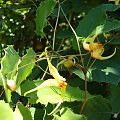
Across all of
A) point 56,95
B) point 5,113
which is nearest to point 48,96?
point 56,95

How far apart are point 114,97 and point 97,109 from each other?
56mm

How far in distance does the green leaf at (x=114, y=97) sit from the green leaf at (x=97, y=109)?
0.05ft

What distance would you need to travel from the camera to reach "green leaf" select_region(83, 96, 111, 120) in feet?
2.71

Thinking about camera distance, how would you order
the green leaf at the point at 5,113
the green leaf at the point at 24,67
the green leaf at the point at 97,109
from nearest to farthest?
the green leaf at the point at 5,113, the green leaf at the point at 24,67, the green leaf at the point at 97,109

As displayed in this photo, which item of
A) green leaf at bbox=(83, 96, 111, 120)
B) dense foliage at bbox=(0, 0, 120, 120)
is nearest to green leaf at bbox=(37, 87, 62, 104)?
dense foliage at bbox=(0, 0, 120, 120)

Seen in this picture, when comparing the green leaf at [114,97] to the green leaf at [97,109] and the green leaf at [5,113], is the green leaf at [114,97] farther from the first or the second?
the green leaf at [5,113]

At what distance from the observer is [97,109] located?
33.5 inches

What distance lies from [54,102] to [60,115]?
0.03 m

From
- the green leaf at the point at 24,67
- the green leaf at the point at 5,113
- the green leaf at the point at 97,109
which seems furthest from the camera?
the green leaf at the point at 97,109

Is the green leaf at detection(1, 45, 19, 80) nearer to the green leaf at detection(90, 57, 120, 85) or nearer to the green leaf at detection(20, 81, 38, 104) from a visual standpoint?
the green leaf at detection(20, 81, 38, 104)

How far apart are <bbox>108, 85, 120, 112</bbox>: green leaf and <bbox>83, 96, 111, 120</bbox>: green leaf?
0.6 inches

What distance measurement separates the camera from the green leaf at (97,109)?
827mm

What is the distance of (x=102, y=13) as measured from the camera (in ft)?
2.92

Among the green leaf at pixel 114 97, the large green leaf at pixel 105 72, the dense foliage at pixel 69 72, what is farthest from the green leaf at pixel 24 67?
the green leaf at pixel 114 97
